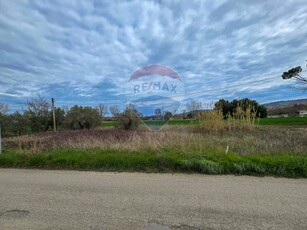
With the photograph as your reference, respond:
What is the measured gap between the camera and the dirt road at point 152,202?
3.69m

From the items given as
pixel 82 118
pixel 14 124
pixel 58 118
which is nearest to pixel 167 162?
pixel 82 118

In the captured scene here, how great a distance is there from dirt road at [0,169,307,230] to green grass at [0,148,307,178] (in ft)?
1.65

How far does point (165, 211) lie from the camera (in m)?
4.12

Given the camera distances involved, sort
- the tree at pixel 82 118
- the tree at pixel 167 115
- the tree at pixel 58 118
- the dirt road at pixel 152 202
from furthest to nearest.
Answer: the tree at pixel 58 118 < the tree at pixel 82 118 < the tree at pixel 167 115 < the dirt road at pixel 152 202

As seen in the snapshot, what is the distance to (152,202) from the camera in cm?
454

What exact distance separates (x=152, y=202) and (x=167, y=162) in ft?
9.22

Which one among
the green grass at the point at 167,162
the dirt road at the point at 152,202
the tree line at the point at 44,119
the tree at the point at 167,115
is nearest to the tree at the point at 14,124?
the tree line at the point at 44,119

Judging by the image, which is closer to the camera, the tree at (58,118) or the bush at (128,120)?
the bush at (128,120)

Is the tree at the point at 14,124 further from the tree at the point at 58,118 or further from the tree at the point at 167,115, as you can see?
the tree at the point at 167,115

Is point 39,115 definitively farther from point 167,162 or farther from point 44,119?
point 167,162

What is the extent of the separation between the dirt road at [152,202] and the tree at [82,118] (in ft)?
55.5

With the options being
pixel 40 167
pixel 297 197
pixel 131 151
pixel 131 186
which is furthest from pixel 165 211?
pixel 40 167

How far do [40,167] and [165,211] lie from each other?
5.62 metres

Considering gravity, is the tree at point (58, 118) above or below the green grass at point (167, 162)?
above
